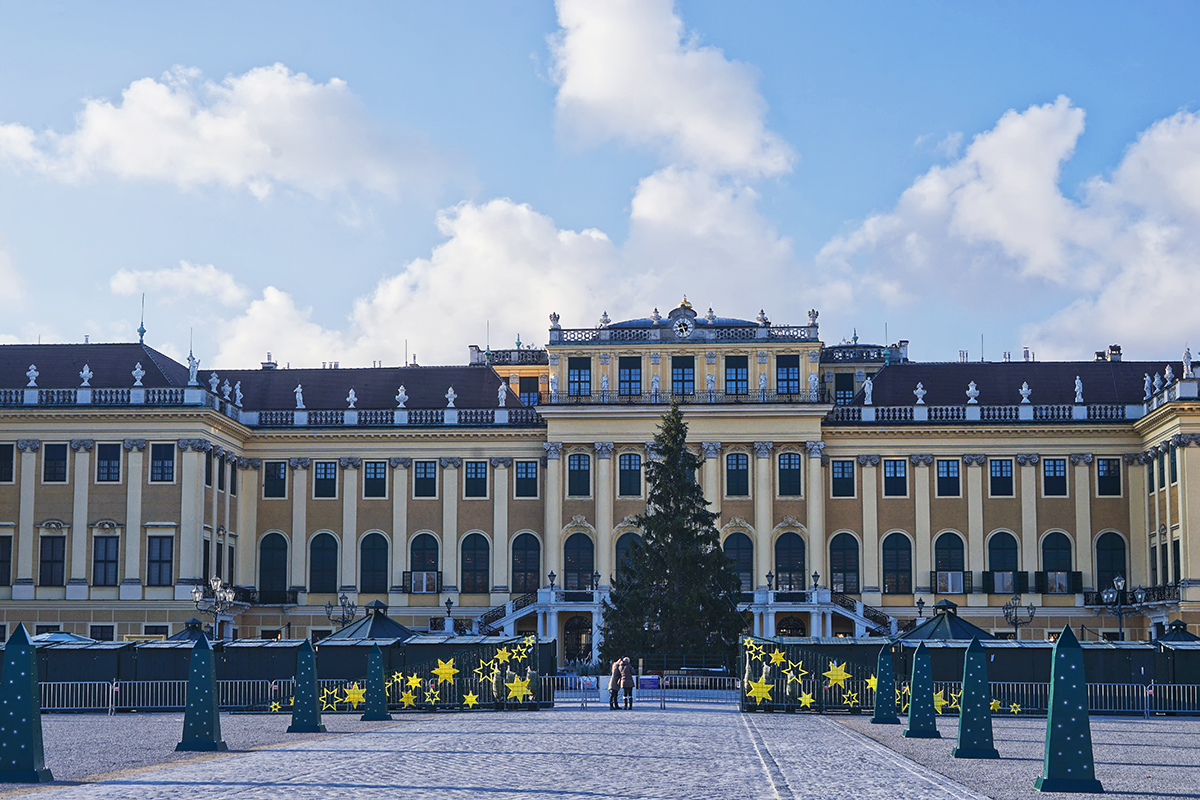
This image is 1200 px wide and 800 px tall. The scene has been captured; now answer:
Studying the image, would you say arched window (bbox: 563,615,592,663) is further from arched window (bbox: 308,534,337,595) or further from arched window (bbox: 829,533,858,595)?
arched window (bbox: 829,533,858,595)

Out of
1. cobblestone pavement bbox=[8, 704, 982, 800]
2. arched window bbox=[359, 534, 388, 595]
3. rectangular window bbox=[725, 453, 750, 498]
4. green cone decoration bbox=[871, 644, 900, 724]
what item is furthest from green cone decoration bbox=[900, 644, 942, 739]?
arched window bbox=[359, 534, 388, 595]

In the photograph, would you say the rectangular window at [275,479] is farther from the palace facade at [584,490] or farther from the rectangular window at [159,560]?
the rectangular window at [159,560]

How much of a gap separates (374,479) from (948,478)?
82.9 feet

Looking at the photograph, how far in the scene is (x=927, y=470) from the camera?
6969cm

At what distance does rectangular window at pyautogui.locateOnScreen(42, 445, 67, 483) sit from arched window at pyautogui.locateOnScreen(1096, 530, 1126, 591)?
43363mm

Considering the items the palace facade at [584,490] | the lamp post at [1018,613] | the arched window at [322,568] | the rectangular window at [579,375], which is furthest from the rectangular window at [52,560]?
the lamp post at [1018,613]

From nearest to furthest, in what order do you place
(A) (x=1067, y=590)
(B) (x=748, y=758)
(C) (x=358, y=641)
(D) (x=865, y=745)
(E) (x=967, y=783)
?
(E) (x=967, y=783), (B) (x=748, y=758), (D) (x=865, y=745), (C) (x=358, y=641), (A) (x=1067, y=590)

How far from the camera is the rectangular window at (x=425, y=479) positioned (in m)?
71.8

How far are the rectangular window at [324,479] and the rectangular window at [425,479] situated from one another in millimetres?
3608

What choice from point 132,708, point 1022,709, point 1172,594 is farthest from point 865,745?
point 1172,594

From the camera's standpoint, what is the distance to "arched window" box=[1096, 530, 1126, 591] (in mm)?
68562

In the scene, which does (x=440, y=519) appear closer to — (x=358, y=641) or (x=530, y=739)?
(x=358, y=641)

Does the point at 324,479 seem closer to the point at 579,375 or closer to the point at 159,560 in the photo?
the point at 159,560

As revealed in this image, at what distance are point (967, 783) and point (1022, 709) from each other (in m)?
19.7
